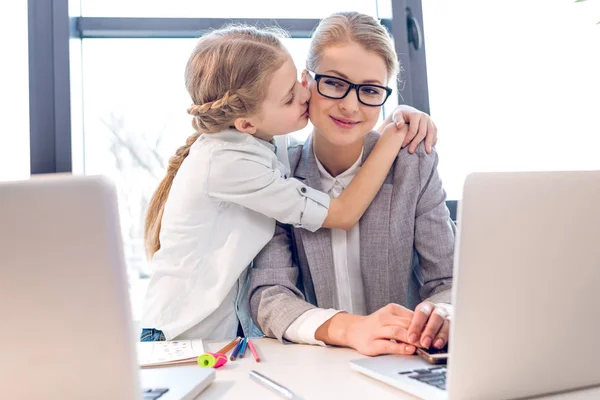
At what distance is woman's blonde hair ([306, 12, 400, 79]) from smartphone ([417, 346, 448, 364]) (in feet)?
2.55

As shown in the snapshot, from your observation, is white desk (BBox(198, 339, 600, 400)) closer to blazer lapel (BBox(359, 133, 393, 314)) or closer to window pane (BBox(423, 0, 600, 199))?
Answer: blazer lapel (BBox(359, 133, 393, 314))

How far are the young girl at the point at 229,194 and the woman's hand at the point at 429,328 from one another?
0.39 meters

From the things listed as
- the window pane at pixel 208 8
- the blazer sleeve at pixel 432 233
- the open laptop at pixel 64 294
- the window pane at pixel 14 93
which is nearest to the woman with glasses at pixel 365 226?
the blazer sleeve at pixel 432 233

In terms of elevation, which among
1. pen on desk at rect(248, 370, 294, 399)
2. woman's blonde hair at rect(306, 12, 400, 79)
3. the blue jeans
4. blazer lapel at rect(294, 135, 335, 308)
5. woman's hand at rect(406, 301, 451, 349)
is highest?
woman's blonde hair at rect(306, 12, 400, 79)

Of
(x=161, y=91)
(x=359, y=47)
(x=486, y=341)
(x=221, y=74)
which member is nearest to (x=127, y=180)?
(x=161, y=91)

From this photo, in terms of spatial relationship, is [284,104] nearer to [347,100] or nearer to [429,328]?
[347,100]

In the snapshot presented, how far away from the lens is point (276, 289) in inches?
49.5

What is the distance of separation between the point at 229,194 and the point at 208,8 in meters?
0.94

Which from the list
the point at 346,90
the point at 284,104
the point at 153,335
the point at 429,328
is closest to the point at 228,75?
the point at 284,104

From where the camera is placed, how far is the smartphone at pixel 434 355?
2.94 feet

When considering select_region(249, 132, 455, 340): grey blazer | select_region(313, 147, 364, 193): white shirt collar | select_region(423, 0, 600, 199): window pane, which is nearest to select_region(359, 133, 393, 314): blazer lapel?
select_region(249, 132, 455, 340): grey blazer

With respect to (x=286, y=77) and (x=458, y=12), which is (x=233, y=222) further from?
(x=458, y=12)

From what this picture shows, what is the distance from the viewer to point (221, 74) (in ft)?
4.52

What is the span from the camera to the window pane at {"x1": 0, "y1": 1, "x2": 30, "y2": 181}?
186 cm
